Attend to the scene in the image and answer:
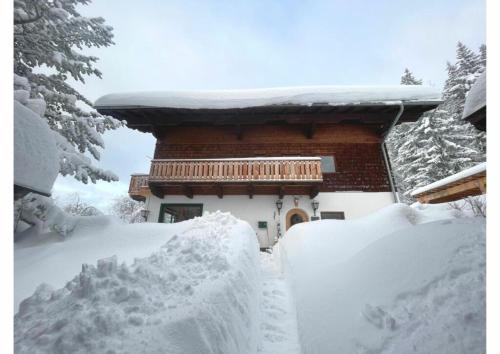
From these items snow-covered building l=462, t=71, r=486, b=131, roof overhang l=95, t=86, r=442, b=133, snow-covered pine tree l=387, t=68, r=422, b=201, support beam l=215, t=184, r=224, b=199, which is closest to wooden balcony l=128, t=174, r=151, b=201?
roof overhang l=95, t=86, r=442, b=133

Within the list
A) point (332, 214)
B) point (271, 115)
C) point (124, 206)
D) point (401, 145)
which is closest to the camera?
point (332, 214)

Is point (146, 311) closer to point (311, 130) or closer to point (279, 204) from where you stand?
point (279, 204)

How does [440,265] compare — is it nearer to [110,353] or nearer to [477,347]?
[477,347]

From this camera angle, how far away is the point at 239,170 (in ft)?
33.6

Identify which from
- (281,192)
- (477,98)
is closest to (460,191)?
(281,192)

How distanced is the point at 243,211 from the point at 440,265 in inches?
365

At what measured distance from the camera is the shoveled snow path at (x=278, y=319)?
2.71 meters

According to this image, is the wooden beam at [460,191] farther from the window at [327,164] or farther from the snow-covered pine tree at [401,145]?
the snow-covered pine tree at [401,145]

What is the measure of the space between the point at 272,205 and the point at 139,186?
724 centimetres

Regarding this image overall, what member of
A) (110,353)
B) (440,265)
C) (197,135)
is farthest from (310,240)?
(197,135)

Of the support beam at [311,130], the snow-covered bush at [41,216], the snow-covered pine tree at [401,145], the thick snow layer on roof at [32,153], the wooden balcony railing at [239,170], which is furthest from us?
the snow-covered pine tree at [401,145]

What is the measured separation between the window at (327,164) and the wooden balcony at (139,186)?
30.2ft

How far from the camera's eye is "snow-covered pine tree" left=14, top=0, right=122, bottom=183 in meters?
5.39

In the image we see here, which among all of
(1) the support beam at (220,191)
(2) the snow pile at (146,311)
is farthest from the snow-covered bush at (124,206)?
(2) the snow pile at (146,311)
